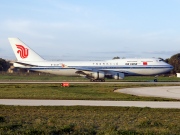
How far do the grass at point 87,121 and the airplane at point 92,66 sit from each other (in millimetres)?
38121

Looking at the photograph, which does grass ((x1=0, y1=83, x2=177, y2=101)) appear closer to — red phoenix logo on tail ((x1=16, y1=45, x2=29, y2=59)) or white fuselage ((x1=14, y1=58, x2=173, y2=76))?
white fuselage ((x1=14, y1=58, x2=173, y2=76))

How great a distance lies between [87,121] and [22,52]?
156ft

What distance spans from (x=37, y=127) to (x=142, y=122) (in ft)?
12.7

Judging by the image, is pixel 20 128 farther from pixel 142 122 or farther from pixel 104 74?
pixel 104 74

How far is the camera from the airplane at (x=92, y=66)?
57281 mm

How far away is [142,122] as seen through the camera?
1332 cm

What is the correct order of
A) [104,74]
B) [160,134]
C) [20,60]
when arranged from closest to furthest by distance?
1. [160,134]
2. [104,74]
3. [20,60]

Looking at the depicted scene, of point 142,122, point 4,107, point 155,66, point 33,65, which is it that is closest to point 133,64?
point 155,66

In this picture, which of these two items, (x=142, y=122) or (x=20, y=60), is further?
(x=20, y=60)

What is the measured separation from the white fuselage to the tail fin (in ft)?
4.77

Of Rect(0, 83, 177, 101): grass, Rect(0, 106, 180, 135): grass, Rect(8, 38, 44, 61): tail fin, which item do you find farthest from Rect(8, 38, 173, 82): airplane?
Rect(0, 106, 180, 135): grass

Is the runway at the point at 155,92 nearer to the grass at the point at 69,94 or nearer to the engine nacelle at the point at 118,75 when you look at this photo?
the grass at the point at 69,94

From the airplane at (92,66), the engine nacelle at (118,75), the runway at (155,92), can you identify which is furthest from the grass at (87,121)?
the airplane at (92,66)

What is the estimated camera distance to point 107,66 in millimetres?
58094
